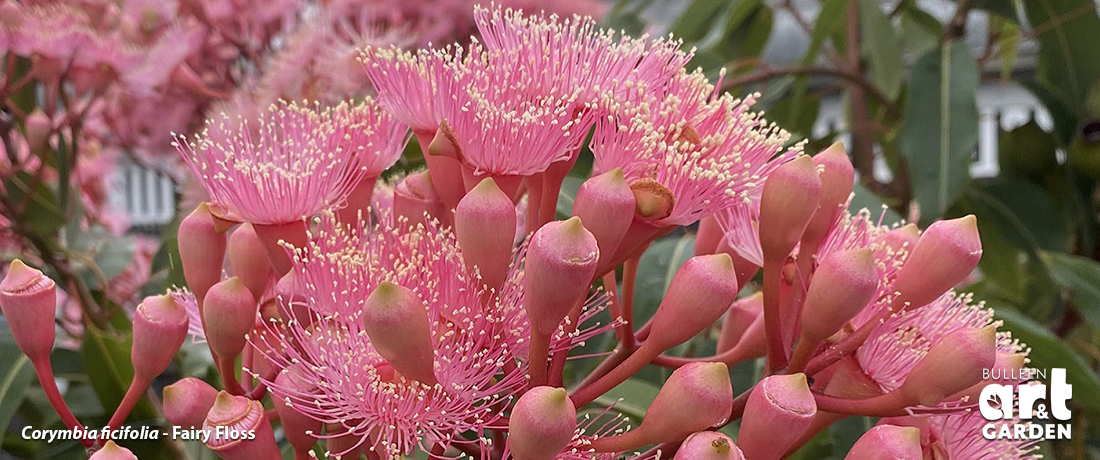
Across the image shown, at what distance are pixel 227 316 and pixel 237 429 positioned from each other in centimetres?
5

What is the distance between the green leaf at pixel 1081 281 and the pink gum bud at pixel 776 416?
1.52 ft

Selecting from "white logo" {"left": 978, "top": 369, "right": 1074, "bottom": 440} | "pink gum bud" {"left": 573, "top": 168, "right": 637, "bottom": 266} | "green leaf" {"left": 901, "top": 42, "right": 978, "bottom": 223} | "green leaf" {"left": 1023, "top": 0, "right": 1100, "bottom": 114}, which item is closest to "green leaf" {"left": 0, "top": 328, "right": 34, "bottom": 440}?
"pink gum bud" {"left": 573, "top": 168, "right": 637, "bottom": 266}

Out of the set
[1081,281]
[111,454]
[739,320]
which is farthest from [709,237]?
[1081,281]

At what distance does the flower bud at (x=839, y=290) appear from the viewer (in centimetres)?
34

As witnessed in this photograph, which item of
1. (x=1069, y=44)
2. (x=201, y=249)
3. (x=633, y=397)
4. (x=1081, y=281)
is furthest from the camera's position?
(x=1069, y=44)

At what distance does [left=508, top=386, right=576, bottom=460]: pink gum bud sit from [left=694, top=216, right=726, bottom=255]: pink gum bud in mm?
151

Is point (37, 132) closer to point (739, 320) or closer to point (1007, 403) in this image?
point (739, 320)

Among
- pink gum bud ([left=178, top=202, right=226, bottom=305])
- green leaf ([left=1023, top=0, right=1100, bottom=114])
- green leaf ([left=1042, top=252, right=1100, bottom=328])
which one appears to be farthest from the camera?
green leaf ([left=1023, top=0, right=1100, bottom=114])

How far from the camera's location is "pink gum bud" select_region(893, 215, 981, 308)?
355 mm

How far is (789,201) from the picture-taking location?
353mm

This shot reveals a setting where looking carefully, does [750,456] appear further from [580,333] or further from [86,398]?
[86,398]

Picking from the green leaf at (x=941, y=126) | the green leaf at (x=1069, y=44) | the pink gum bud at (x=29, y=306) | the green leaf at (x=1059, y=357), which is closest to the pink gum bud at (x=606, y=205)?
the pink gum bud at (x=29, y=306)

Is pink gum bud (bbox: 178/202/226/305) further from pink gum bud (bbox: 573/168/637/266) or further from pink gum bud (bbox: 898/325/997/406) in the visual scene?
pink gum bud (bbox: 898/325/997/406)

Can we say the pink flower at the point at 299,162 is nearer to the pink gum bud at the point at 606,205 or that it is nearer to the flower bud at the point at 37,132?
the pink gum bud at the point at 606,205
